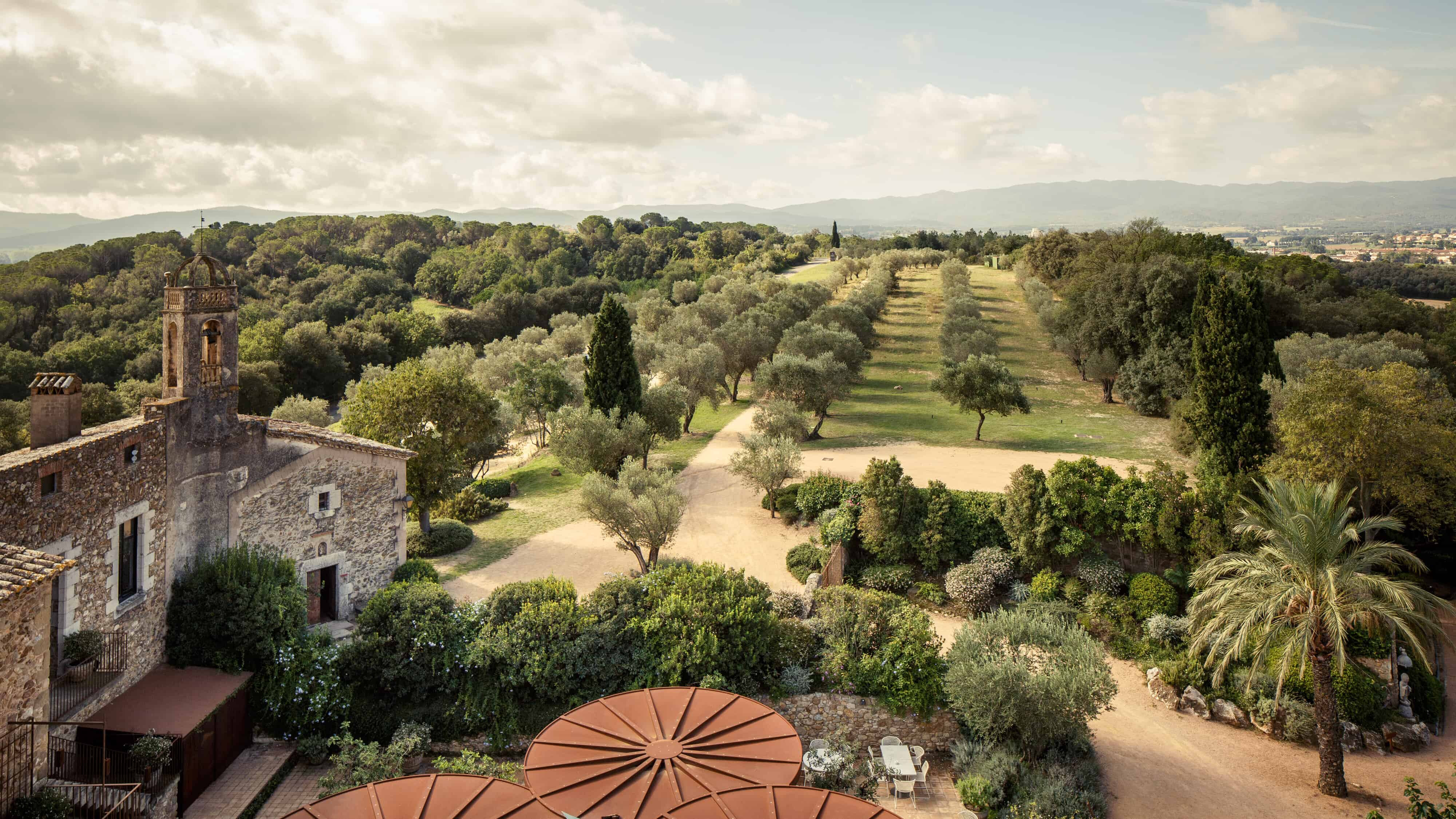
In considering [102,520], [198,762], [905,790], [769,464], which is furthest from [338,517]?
[905,790]

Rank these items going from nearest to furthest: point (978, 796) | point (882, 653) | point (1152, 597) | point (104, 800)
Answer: point (104, 800) → point (978, 796) → point (882, 653) → point (1152, 597)

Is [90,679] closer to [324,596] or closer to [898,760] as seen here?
[324,596]

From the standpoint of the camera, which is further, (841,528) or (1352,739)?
(841,528)

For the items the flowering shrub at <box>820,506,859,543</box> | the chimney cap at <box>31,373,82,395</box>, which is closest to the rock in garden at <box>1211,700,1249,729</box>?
the flowering shrub at <box>820,506,859,543</box>

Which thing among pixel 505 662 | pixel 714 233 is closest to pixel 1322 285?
pixel 505 662

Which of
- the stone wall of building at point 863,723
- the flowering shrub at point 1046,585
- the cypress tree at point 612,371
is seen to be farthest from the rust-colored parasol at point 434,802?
the cypress tree at point 612,371

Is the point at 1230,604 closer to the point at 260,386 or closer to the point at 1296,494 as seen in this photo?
the point at 1296,494

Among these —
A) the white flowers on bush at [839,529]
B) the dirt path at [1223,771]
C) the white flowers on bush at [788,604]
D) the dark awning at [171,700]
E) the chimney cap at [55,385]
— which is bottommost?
the dirt path at [1223,771]

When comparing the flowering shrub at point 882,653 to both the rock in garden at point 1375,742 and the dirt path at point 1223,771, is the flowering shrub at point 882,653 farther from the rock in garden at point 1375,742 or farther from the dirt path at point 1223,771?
the rock in garden at point 1375,742
